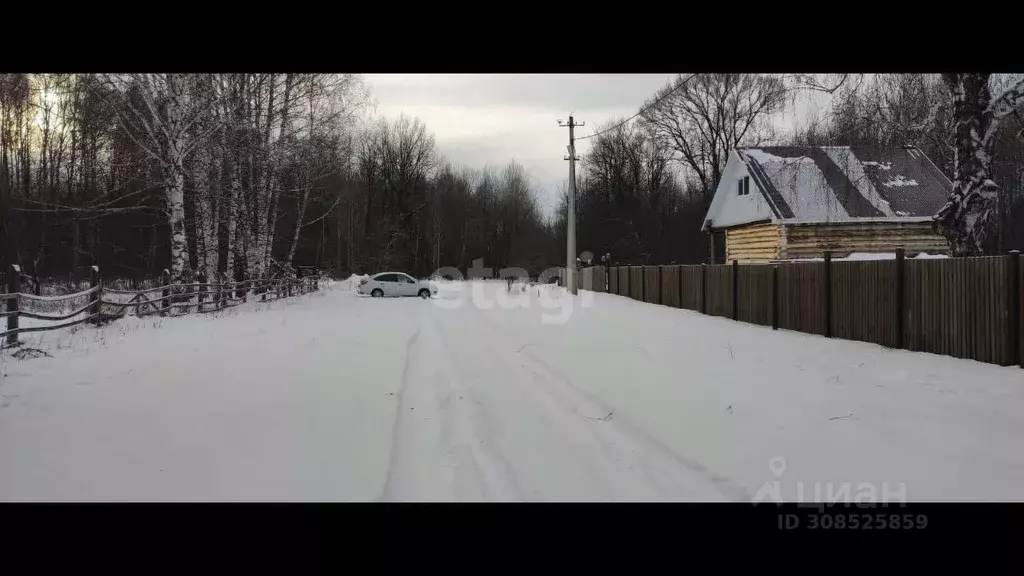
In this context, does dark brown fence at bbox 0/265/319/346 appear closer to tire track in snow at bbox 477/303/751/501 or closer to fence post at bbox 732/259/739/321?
tire track in snow at bbox 477/303/751/501

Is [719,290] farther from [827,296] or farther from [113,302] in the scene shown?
[113,302]

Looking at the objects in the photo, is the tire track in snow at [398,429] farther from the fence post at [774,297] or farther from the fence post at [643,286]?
the fence post at [643,286]

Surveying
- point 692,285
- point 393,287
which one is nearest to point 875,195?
point 692,285

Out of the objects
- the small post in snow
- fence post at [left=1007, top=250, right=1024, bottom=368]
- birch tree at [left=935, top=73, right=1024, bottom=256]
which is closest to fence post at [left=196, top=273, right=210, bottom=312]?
the small post in snow

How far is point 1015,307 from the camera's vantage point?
7754 millimetres

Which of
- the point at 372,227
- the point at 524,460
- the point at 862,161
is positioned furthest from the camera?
the point at 372,227

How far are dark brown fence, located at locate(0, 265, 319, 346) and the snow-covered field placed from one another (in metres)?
0.85

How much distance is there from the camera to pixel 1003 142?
12.2m

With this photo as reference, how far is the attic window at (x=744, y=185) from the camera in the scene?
28.4 m

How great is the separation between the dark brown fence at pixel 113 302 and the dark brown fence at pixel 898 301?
1422cm

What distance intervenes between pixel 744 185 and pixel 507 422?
25526mm

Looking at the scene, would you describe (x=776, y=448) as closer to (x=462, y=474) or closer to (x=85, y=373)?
(x=462, y=474)
